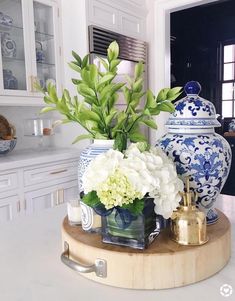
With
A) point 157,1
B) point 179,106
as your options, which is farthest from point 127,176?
point 157,1

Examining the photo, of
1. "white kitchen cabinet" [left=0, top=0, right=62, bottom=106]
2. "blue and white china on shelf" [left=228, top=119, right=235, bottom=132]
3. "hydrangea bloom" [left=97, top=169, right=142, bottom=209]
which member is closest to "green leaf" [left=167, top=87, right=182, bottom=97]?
"hydrangea bloom" [left=97, top=169, right=142, bottom=209]

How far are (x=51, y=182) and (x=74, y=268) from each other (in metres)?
1.73

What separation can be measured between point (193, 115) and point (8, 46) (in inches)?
76.9

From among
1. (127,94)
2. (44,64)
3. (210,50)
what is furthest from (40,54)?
(210,50)

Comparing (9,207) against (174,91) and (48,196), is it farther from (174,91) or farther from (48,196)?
(174,91)

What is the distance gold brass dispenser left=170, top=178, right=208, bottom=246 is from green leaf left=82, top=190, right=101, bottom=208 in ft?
0.60

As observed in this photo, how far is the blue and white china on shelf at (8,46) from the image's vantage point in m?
2.29

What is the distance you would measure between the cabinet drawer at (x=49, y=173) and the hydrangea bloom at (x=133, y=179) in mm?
1625

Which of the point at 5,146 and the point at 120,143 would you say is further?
the point at 5,146

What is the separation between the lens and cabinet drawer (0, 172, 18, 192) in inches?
78.4

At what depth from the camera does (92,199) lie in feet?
2.09

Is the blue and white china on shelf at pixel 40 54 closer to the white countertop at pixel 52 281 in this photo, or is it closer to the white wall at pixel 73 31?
the white wall at pixel 73 31

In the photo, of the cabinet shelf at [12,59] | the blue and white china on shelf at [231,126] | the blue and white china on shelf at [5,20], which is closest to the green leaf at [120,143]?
the cabinet shelf at [12,59]

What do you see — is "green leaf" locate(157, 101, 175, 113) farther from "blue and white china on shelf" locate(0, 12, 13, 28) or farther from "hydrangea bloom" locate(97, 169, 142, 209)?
"blue and white china on shelf" locate(0, 12, 13, 28)
